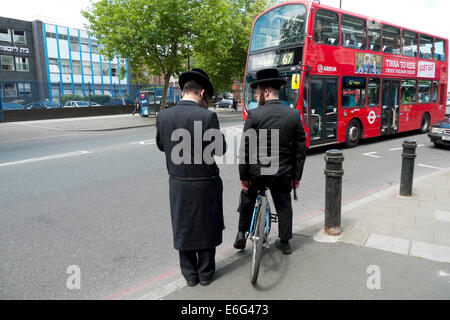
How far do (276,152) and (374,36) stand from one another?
957 cm

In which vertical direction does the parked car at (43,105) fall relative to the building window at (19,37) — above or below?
below

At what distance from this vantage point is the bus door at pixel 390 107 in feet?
38.6

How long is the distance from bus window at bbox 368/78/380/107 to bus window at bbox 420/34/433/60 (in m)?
3.50

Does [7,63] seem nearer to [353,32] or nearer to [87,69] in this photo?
[87,69]

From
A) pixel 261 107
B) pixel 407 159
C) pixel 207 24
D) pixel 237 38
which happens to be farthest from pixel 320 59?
pixel 237 38

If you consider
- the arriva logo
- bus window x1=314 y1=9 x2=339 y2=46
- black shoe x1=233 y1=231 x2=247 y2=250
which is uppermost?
bus window x1=314 y1=9 x2=339 y2=46

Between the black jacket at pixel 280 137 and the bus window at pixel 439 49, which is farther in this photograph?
the bus window at pixel 439 49

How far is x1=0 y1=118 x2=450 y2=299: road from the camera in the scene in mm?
3148

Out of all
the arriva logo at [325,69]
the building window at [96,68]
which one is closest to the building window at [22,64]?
the building window at [96,68]

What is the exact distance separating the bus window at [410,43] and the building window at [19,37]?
41.5m

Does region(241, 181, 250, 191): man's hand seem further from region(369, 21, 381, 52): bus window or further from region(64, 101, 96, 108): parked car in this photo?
region(64, 101, 96, 108): parked car

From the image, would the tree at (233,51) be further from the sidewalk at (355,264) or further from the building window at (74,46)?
the building window at (74,46)

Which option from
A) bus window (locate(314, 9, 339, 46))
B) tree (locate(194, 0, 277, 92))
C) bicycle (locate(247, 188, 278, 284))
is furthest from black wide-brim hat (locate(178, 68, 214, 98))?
A: tree (locate(194, 0, 277, 92))
